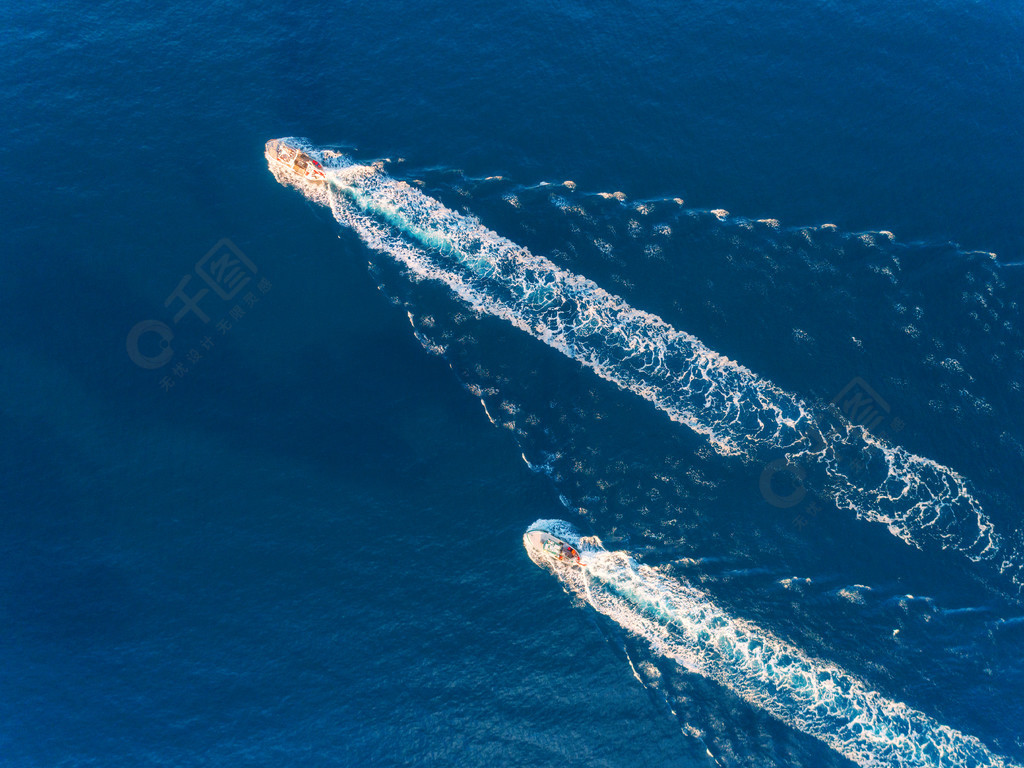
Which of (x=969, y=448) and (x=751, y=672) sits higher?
(x=969, y=448)

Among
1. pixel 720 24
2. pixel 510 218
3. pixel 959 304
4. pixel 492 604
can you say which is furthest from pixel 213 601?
pixel 720 24

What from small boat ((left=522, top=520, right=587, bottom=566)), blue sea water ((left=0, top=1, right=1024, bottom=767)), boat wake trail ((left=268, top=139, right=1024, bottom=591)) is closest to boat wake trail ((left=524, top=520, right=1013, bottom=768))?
small boat ((left=522, top=520, right=587, bottom=566))

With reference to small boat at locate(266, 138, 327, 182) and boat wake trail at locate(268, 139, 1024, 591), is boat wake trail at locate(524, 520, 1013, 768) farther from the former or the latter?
small boat at locate(266, 138, 327, 182)

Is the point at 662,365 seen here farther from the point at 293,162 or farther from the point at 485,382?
the point at 293,162

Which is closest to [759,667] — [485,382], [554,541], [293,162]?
[554,541]

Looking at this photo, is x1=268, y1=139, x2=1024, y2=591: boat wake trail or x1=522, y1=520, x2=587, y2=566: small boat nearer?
x1=522, y1=520, x2=587, y2=566: small boat

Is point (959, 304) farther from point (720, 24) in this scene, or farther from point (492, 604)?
point (492, 604)
